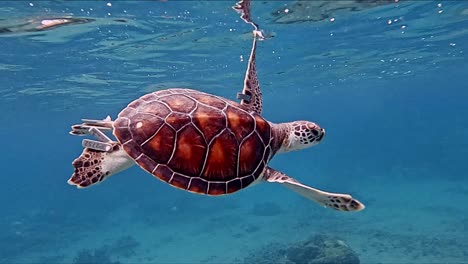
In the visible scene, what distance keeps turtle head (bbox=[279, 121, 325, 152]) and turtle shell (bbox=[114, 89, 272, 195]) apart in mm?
1104

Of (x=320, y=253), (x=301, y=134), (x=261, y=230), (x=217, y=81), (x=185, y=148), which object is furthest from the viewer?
(x=217, y=81)

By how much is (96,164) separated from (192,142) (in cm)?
128

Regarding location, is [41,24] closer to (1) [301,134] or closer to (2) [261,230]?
(1) [301,134]

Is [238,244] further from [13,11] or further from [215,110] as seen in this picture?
[215,110]

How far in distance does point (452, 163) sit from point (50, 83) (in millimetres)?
34255

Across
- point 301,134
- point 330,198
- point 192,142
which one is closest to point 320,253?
point 301,134

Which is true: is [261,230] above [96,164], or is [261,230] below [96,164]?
below

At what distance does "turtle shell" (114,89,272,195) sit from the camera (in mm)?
4703

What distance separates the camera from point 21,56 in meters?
15.0

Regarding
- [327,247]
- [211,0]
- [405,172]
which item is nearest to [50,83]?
[211,0]

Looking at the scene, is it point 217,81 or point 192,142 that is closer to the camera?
point 192,142

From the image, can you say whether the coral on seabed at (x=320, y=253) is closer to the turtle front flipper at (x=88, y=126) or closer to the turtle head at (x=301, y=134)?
the turtle head at (x=301, y=134)

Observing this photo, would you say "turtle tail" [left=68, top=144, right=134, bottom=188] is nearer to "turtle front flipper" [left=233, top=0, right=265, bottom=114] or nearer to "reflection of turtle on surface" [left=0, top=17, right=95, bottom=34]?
"turtle front flipper" [left=233, top=0, right=265, bottom=114]

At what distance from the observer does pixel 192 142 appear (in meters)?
4.82
